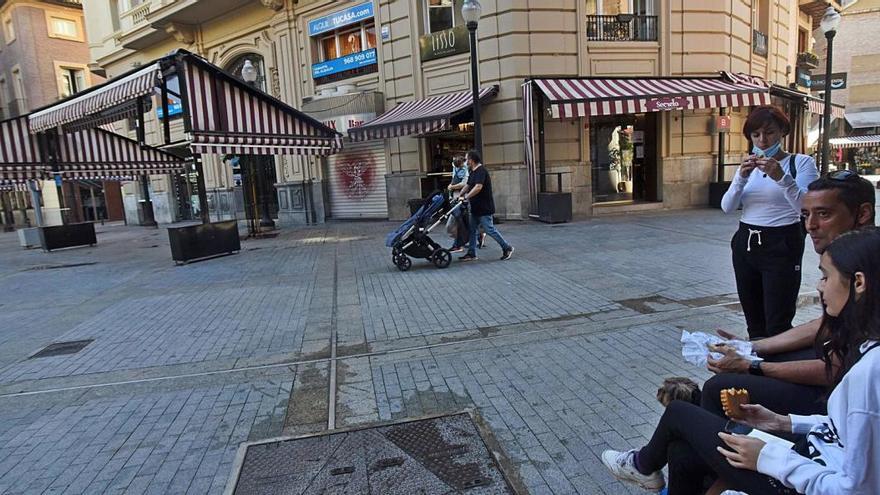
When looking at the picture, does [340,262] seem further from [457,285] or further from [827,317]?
[827,317]

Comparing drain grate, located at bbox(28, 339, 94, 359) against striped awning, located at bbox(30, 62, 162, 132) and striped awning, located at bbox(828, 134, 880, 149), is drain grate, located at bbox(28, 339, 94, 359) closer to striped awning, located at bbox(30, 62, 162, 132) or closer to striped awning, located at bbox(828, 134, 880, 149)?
striped awning, located at bbox(30, 62, 162, 132)

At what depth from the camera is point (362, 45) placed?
16703 mm

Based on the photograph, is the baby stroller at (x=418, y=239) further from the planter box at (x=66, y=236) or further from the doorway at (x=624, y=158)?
the planter box at (x=66, y=236)

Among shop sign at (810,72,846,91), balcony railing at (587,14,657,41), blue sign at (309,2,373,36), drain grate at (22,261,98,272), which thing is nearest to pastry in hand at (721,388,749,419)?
drain grate at (22,261,98,272)

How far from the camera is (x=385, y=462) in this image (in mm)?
2812

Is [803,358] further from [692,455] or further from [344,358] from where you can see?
[344,358]

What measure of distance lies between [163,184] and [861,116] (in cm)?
4498

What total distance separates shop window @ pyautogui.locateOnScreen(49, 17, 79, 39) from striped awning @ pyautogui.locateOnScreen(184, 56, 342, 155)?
29.4 meters

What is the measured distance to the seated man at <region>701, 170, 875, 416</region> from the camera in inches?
80.8

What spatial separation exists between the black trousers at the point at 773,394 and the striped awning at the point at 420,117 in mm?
11048

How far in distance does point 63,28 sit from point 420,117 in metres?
31.1

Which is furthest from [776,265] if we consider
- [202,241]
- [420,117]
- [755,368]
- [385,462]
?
[420,117]

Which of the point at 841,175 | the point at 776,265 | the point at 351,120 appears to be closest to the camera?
the point at 841,175

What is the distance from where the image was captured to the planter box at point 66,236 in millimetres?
14328
